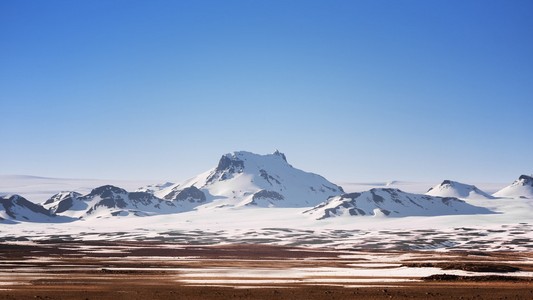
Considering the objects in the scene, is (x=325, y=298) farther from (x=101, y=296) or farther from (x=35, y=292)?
(x=35, y=292)

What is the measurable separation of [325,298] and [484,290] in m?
13.4

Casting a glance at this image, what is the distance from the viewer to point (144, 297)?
45219 mm

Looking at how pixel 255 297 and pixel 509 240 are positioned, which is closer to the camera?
pixel 255 297

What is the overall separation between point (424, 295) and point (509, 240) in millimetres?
160804

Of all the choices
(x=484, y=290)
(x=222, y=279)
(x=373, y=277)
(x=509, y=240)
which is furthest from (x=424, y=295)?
(x=509, y=240)

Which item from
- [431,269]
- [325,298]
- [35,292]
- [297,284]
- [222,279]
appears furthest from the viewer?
[431,269]

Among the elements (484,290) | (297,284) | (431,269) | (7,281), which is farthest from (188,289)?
(431,269)

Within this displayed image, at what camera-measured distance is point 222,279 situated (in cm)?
6066

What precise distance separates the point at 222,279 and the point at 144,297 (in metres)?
16.1

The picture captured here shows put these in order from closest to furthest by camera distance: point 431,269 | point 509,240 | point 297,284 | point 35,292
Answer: point 35,292, point 297,284, point 431,269, point 509,240

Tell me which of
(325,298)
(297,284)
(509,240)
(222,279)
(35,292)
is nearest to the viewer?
(325,298)

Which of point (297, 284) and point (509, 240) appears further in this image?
point (509, 240)

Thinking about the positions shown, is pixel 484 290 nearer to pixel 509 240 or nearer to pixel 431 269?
pixel 431 269

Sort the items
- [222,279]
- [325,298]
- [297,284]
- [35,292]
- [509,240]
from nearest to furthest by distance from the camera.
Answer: [325,298], [35,292], [297,284], [222,279], [509,240]
